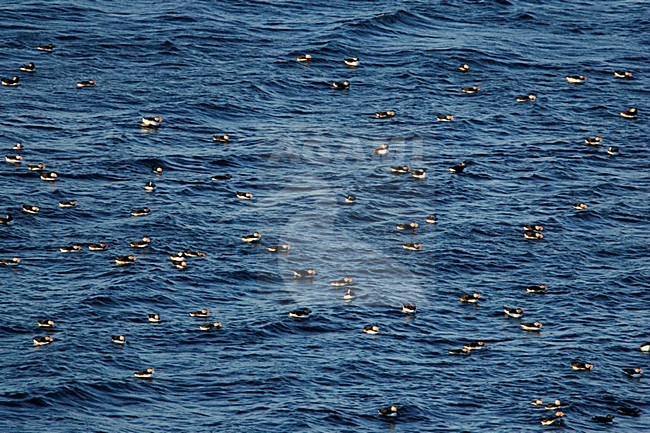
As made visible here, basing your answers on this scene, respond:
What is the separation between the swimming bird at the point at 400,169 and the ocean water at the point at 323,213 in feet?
1.34

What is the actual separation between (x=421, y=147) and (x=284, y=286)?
61.5 ft

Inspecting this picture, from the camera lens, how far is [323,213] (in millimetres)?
63844

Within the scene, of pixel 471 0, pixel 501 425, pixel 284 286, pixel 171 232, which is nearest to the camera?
pixel 501 425

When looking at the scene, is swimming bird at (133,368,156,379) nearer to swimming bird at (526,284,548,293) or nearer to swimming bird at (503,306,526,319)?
swimming bird at (503,306,526,319)

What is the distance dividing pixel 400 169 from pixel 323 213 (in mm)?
6876

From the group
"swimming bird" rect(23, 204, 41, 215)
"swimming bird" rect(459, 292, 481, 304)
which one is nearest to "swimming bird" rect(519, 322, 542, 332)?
"swimming bird" rect(459, 292, 481, 304)

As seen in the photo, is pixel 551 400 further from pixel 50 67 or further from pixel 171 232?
pixel 50 67

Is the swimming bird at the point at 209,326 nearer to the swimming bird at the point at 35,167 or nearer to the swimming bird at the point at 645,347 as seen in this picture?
the swimming bird at the point at 645,347

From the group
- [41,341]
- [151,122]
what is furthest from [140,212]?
Answer: [41,341]

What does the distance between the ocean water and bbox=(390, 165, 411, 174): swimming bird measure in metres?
0.41

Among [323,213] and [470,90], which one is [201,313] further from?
[470,90]

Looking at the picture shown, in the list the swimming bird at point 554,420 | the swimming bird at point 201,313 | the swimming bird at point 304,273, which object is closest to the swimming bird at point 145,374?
the swimming bird at point 201,313

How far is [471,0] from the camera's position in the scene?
93875mm

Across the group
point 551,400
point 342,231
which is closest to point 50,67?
point 342,231
